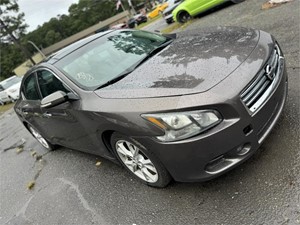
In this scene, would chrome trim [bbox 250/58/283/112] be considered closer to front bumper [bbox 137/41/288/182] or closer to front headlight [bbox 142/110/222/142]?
front bumper [bbox 137/41/288/182]

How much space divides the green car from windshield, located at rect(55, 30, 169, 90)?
7.95 meters

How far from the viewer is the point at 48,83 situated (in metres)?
4.05

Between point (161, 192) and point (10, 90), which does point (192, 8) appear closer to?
point (161, 192)

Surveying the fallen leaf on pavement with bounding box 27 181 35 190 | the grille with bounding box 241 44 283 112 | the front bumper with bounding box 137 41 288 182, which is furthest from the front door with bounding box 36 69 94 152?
the grille with bounding box 241 44 283 112

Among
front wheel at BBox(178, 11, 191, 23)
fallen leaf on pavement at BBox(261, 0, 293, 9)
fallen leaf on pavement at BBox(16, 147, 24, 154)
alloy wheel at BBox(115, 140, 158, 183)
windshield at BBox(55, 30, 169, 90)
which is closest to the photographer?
alloy wheel at BBox(115, 140, 158, 183)

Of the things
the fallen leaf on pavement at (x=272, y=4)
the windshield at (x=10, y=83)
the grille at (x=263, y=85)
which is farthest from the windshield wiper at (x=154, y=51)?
the windshield at (x=10, y=83)

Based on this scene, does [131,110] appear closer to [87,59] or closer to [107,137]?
[107,137]

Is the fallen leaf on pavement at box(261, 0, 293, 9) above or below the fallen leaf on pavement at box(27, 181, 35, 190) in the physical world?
below

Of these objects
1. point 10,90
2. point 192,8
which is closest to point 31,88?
point 192,8

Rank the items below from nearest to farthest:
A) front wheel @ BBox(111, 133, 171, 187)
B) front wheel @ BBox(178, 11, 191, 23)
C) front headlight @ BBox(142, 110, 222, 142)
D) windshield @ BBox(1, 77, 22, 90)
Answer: front headlight @ BBox(142, 110, 222, 142) → front wheel @ BBox(111, 133, 171, 187) → front wheel @ BBox(178, 11, 191, 23) → windshield @ BBox(1, 77, 22, 90)

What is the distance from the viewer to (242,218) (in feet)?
8.56

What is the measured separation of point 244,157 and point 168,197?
36.0 inches

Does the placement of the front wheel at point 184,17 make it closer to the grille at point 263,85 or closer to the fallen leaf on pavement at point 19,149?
the fallen leaf on pavement at point 19,149

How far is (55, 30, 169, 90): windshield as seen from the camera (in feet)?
11.6
